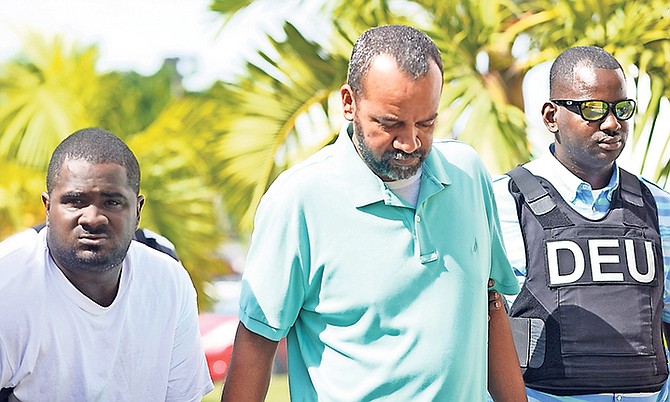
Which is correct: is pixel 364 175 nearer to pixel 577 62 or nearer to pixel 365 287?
pixel 365 287

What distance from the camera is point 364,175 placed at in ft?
9.08

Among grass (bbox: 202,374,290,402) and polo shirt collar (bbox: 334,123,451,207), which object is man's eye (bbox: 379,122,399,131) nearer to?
polo shirt collar (bbox: 334,123,451,207)

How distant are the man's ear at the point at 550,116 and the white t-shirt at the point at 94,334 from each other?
1.40 m

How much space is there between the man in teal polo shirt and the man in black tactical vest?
2.19ft

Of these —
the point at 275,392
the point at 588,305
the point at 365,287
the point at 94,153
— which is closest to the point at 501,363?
the point at 588,305

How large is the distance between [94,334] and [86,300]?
0.09 meters

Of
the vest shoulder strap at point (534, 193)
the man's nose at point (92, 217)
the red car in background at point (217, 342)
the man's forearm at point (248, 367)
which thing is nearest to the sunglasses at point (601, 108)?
the vest shoulder strap at point (534, 193)

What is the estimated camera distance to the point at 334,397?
2.71 meters

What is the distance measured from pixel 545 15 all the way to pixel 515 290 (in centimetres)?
359

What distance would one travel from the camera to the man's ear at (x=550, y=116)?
3.70 meters

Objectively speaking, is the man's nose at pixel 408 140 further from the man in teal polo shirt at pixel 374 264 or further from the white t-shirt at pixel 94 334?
the white t-shirt at pixel 94 334

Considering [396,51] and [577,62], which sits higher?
[577,62]

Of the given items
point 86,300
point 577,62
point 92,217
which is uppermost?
point 577,62

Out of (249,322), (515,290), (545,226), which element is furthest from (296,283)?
(545,226)
